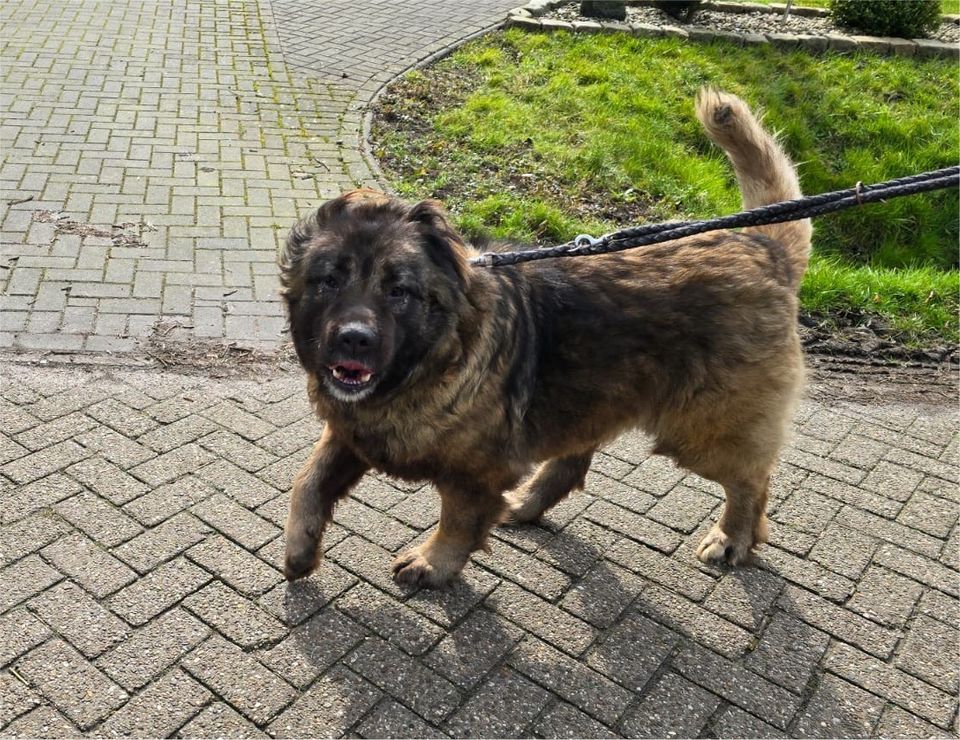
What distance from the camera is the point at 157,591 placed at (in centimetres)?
367

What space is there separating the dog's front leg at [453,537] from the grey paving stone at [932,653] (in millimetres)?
1849

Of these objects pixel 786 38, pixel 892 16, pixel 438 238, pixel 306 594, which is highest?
pixel 438 238

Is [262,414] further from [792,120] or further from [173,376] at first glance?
[792,120]

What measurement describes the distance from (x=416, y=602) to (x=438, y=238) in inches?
62.0

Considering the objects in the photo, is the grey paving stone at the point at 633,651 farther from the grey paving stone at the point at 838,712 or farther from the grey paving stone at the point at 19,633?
the grey paving stone at the point at 19,633

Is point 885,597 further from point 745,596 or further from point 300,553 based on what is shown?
point 300,553

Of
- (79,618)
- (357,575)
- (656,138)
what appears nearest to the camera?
(79,618)

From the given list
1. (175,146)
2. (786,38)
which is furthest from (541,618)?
(786,38)

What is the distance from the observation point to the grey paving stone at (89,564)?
366cm

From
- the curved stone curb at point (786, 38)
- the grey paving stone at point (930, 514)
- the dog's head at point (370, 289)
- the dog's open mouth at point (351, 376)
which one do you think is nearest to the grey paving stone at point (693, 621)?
the grey paving stone at point (930, 514)

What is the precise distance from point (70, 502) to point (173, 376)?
1296 millimetres

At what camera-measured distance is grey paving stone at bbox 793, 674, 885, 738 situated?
11.1ft

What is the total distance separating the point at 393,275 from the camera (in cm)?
327

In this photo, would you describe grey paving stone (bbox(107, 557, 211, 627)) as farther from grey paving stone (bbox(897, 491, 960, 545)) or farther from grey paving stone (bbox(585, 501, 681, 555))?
grey paving stone (bbox(897, 491, 960, 545))
